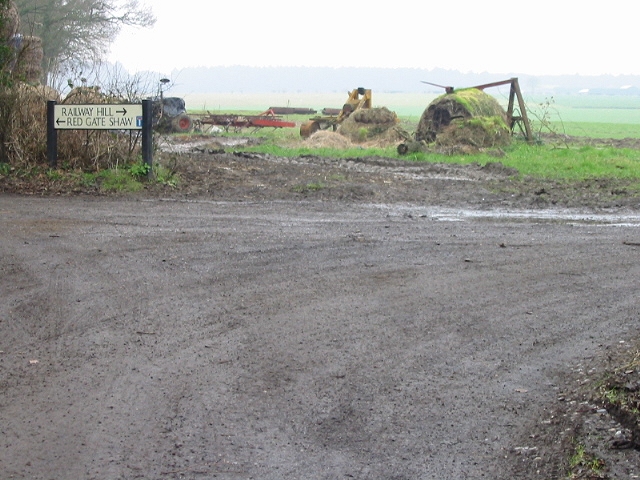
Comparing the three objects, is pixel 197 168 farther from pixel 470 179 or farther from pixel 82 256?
pixel 82 256

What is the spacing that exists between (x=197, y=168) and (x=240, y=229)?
267 inches

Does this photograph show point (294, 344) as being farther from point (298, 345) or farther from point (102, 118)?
point (102, 118)

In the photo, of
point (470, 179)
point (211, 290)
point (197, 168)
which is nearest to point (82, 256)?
point (211, 290)

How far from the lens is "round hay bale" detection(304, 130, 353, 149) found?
27.6 meters

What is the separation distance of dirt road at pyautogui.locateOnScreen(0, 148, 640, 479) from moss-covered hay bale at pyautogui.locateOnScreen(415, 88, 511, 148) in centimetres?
1472

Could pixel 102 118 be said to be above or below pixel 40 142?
above

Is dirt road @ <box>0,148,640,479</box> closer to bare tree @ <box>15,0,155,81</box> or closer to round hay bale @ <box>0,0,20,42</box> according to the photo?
round hay bale @ <box>0,0,20,42</box>

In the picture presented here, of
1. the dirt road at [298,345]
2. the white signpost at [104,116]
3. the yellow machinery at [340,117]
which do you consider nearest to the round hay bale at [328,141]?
the yellow machinery at [340,117]

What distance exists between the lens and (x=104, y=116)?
50.1 feet

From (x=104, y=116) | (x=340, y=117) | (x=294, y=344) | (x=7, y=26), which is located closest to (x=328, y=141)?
(x=340, y=117)

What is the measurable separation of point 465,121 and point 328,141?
175 inches

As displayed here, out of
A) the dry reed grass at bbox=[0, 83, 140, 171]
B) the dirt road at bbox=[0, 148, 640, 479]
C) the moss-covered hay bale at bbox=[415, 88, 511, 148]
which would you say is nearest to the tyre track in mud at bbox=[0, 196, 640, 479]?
the dirt road at bbox=[0, 148, 640, 479]

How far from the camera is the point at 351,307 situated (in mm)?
7703

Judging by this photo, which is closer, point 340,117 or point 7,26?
point 7,26
